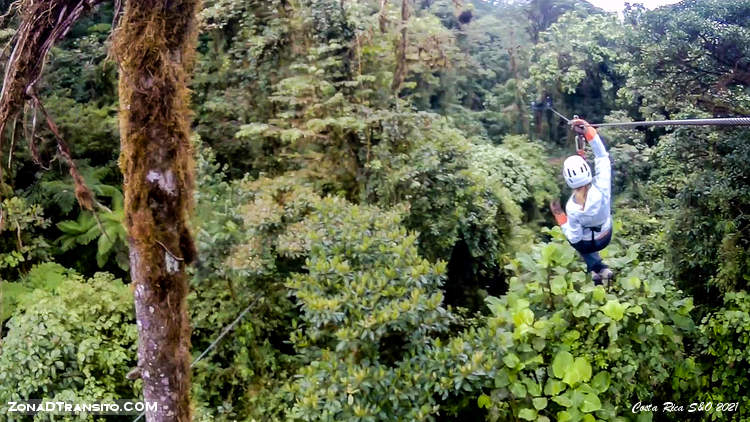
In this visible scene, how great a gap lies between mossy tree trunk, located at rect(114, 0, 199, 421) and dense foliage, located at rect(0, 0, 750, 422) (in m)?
0.41

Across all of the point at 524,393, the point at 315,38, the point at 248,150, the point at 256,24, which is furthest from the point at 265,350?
the point at 256,24

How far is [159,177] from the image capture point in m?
2.08

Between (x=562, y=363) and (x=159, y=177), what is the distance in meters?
2.73

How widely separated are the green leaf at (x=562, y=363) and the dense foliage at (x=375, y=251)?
0.02 metres

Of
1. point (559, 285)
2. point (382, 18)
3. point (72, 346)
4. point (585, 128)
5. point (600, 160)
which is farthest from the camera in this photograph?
point (382, 18)

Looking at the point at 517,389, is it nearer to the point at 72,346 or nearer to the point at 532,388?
the point at 532,388

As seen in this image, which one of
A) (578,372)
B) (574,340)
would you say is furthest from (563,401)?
(574,340)

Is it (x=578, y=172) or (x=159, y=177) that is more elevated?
(x=159, y=177)

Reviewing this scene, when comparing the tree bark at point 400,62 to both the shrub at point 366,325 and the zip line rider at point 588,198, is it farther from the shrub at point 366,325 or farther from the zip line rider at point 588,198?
the zip line rider at point 588,198

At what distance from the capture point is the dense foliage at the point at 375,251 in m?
3.62

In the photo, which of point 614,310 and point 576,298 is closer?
point 614,310

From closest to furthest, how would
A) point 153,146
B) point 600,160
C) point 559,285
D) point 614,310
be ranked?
point 153,146 → point 600,160 → point 614,310 → point 559,285

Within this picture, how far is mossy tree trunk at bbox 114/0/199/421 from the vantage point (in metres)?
2.00

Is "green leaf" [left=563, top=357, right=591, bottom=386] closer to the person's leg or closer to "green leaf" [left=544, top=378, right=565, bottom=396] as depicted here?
"green leaf" [left=544, top=378, right=565, bottom=396]
